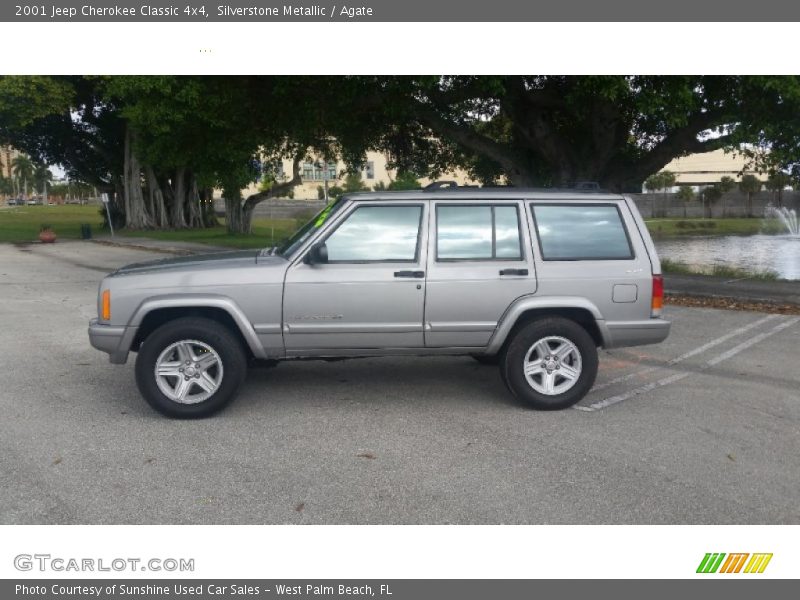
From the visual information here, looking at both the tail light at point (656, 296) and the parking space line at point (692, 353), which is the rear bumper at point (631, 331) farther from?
the parking space line at point (692, 353)

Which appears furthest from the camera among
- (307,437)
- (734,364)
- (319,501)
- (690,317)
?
(690,317)

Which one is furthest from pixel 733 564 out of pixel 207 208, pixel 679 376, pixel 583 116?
pixel 207 208

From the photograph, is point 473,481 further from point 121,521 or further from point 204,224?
point 204,224

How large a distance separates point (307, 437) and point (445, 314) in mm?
1493

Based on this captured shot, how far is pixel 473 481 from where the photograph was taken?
445 cm

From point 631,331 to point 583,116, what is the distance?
11340mm

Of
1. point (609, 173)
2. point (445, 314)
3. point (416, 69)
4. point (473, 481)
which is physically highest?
point (416, 69)

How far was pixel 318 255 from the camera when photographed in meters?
5.67

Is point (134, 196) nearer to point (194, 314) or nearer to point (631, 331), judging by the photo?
point (194, 314)

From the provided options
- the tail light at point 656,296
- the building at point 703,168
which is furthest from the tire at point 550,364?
the building at point 703,168

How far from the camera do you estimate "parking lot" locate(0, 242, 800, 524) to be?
4.08 meters

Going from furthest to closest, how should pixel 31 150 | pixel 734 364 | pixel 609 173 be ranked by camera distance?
pixel 31 150 → pixel 609 173 → pixel 734 364

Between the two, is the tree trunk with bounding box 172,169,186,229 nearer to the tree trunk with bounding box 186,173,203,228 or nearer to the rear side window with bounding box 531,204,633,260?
the tree trunk with bounding box 186,173,203,228

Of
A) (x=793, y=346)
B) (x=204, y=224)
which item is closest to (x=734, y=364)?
(x=793, y=346)
